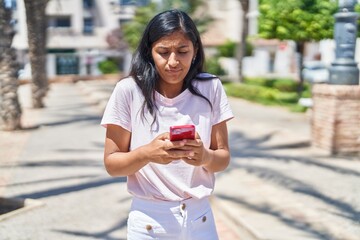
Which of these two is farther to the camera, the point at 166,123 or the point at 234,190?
the point at 234,190

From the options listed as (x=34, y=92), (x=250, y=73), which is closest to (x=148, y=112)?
(x=34, y=92)

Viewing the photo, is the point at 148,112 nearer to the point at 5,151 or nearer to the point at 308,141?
the point at 308,141

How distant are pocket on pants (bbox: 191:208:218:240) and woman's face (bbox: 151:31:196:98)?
21.5 inches

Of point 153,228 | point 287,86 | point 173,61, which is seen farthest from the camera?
point 287,86

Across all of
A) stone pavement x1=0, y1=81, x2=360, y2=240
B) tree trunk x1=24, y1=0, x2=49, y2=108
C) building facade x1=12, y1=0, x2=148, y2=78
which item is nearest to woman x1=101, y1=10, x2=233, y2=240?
stone pavement x1=0, y1=81, x2=360, y2=240

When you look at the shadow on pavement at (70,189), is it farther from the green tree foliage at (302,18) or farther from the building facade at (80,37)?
the building facade at (80,37)

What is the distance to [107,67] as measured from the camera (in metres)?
44.8

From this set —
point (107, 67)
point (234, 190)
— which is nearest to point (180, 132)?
point (234, 190)

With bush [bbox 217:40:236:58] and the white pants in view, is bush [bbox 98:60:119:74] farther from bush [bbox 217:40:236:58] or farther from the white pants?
the white pants

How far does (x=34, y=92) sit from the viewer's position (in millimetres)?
Answer: 16688

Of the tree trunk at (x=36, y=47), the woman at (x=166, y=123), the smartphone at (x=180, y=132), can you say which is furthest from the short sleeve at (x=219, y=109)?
the tree trunk at (x=36, y=47)

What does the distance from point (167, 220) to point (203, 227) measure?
0.16 meters

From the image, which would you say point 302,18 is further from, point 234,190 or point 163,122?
point 163,122

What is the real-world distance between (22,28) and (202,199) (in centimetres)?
4555
